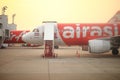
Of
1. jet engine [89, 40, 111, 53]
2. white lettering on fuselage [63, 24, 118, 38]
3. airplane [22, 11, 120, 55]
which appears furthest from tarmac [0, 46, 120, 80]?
white lettering on fuselage [63, 24, 118, 38]

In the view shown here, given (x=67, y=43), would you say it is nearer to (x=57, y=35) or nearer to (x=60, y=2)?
(x=57, y=35)

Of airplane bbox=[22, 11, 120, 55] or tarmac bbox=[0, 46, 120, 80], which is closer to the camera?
tarmac bbox=[0, 46, 120, 80]

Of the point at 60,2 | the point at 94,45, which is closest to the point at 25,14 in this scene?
the point at 60,2

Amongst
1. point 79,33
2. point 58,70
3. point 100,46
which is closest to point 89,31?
point 79,33

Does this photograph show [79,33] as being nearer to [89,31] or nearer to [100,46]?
[89,31]

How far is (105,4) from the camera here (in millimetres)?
17516

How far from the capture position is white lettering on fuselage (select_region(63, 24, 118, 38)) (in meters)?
19.9

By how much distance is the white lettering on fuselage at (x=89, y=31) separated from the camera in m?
19.9

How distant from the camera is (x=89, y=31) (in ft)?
65.6

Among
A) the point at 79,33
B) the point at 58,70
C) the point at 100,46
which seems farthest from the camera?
the point at 79,33

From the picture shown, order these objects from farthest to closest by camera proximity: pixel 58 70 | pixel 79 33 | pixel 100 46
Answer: pixel 79 33 → pixel 100 46 → pixel 58 70

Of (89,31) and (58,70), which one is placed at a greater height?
(89,31)

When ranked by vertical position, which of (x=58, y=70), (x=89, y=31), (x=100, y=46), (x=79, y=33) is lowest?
(x=58, y=70)

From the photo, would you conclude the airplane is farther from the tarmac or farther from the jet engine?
the tarmac
